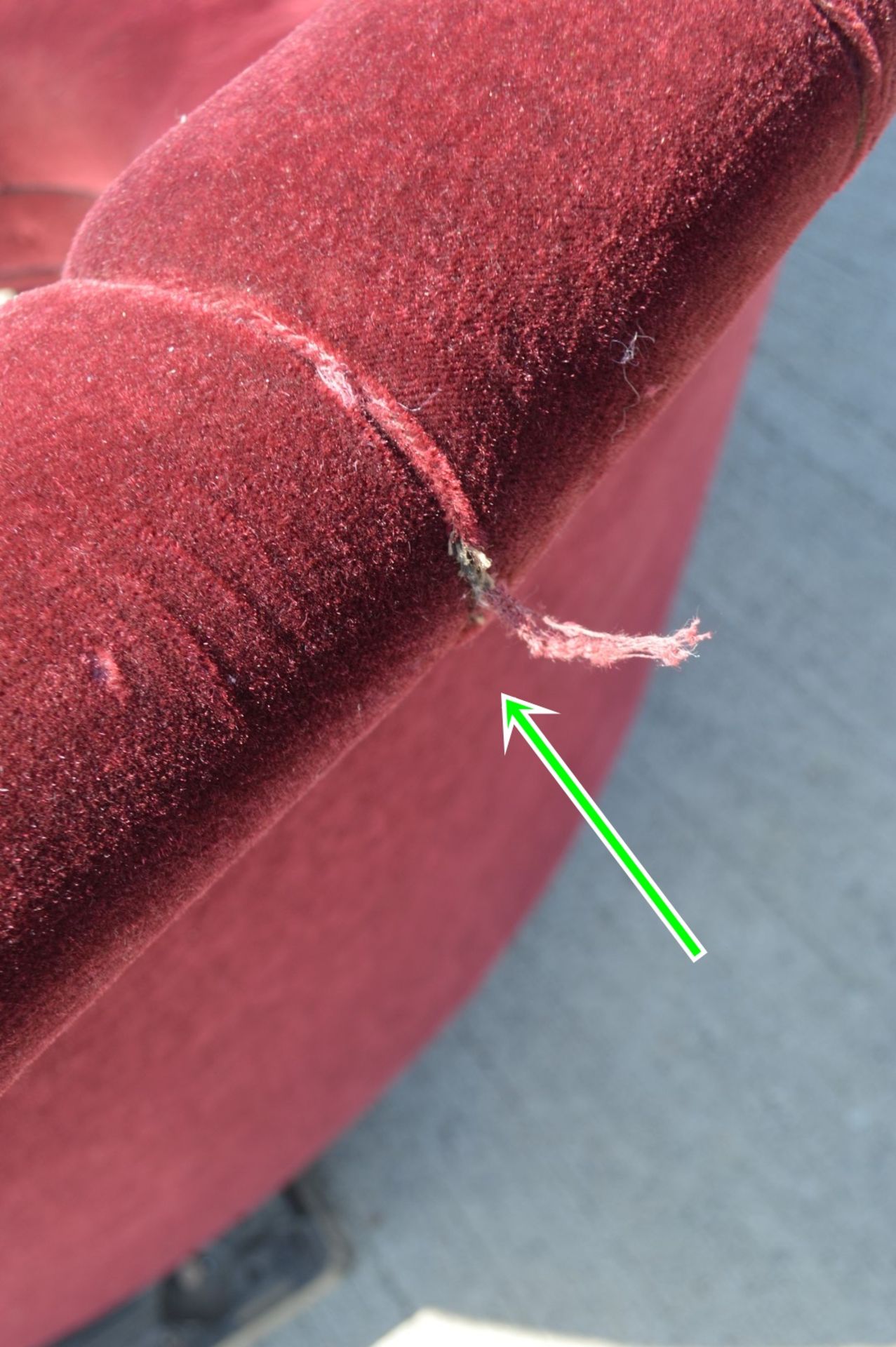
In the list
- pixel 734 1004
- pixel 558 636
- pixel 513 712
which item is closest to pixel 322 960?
pixel 513 712

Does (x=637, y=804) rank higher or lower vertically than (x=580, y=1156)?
higher

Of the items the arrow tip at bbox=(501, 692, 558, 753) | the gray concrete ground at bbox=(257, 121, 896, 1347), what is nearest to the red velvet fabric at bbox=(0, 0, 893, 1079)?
the arrow tip at bbox=(501, 692, 558, 753)

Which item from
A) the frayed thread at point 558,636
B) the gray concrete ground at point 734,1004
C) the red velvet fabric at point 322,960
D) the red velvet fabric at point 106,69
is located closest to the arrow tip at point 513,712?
the red velvet fabric at point 322,960

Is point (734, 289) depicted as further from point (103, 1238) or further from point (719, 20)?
point (103, 1238)

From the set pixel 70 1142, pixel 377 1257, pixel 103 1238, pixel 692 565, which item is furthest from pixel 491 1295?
pixel 692 565

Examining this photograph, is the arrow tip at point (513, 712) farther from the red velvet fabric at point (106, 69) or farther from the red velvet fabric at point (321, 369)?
the red velvet fabric at point (106, 69)

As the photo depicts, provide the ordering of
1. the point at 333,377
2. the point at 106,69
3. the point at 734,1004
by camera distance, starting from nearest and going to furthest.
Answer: the point at 333,377
the point at 106,69
the point at 734,1004

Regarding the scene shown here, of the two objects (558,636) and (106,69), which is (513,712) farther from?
(106,69)

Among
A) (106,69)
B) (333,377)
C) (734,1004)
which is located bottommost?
(734,1004)
